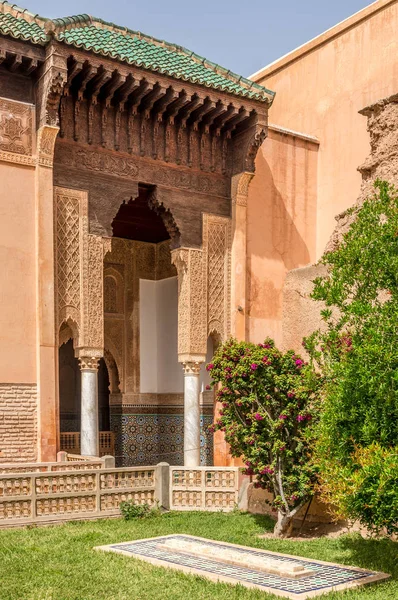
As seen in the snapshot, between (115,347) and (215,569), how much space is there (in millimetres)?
8680

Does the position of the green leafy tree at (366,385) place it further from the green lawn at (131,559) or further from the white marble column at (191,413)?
the white marble column at (191,413)

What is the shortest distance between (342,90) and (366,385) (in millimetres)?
9754

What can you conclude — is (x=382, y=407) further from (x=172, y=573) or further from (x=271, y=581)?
(x=172, y=573)

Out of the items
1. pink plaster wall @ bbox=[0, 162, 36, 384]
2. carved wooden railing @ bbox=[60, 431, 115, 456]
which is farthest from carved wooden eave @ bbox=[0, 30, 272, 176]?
carved wooden railing @ bbox=[60, 431, 115, 456]

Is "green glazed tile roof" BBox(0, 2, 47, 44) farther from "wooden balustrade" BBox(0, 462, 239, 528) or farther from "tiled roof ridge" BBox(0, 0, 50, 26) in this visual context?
"wooden balustrade" BBox(0, 462, 239, 528)

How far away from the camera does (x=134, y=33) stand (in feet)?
36.8

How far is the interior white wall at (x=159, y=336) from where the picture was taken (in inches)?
563

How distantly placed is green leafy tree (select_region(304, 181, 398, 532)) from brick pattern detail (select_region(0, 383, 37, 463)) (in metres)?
4.95

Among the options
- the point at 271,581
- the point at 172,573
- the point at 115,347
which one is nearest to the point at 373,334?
the point at 271,581

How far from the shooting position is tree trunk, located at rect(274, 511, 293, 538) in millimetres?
7898

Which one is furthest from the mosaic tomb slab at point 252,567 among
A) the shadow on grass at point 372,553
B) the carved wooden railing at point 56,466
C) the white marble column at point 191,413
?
the white marble column at point 191,413

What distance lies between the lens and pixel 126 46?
35.0 feet

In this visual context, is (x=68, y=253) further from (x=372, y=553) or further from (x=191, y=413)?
(x=372, y=553)

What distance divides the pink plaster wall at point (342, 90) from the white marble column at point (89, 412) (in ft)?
14.8
